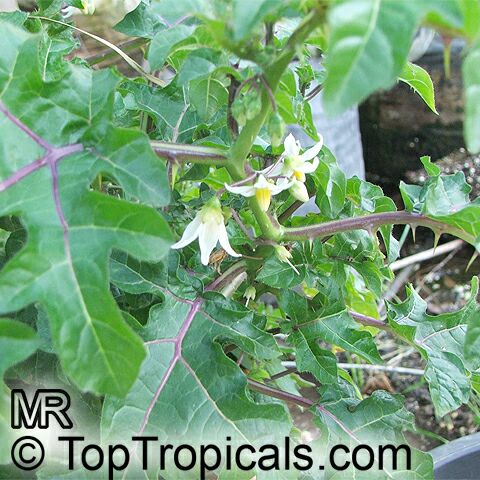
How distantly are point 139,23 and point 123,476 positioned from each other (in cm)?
48

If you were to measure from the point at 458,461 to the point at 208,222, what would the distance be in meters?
0.55

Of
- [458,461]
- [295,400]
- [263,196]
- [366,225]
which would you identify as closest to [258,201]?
[263,196]

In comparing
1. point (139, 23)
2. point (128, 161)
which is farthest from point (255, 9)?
point (139, 23)

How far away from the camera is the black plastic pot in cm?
91

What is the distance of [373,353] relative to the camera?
2.30 feet

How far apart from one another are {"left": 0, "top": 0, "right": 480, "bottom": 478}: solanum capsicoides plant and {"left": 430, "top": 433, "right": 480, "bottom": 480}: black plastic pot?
0.72 ft

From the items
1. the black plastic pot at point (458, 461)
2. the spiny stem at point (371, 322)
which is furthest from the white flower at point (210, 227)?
the black plastic pot at point (458, 461)

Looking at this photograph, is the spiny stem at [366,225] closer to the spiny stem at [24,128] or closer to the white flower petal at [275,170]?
the white flower petal at [275,170]

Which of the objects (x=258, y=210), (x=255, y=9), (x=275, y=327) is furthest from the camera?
(x=275, y=327)

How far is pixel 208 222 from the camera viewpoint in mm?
606

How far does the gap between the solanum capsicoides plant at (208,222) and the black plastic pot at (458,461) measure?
0.22 m

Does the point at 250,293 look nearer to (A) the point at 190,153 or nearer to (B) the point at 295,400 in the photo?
(B) the point at 295,400

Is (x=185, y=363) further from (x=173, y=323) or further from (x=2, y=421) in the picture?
(x=2, y=421)

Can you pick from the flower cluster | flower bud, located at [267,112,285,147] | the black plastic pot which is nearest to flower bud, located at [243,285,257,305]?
the flower cluster
